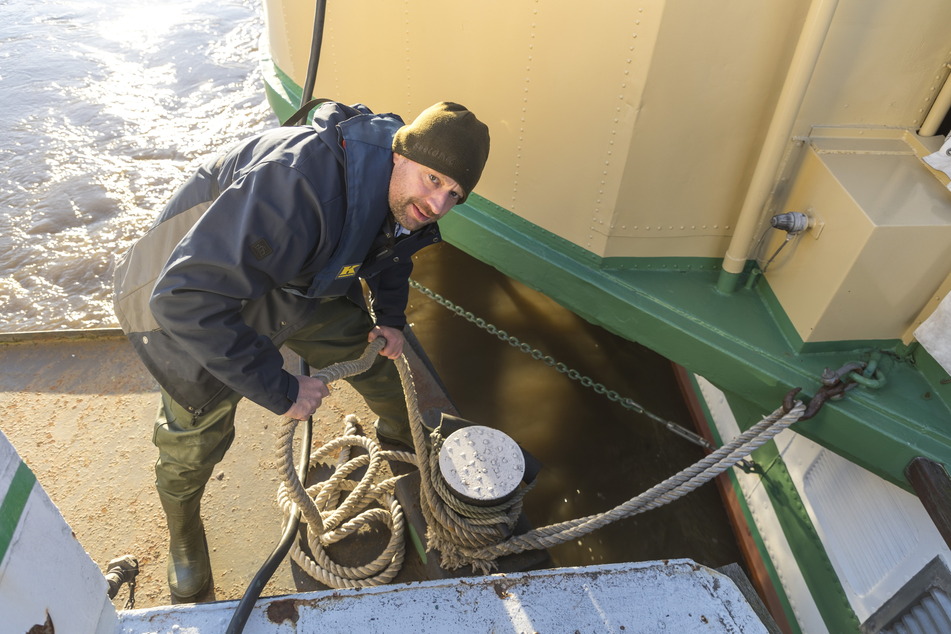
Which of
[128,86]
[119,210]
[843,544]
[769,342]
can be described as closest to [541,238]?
[769,342]

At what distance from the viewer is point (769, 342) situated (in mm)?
2646

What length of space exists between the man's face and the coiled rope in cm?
72

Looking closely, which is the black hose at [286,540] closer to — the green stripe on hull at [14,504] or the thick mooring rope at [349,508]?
the thick mooring rope at [349,508]

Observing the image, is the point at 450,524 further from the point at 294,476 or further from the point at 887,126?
the point at 887,126

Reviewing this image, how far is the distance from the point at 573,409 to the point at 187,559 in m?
2.58

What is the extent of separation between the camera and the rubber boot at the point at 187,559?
2705mm

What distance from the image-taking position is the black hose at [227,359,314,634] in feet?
5.02

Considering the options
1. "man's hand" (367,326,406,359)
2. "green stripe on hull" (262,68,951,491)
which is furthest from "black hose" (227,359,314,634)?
"green stripe on hull" (262,68,951,491)

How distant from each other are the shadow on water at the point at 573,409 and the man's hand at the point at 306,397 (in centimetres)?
193

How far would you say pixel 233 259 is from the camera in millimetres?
1716

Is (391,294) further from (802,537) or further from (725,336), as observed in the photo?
(802,537)

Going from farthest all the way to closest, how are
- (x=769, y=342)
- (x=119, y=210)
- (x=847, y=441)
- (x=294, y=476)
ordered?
(x=119, y=210) < (x=769, y=342) < (x=847, y=441) < (x=294, y=476)

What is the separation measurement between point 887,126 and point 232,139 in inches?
262

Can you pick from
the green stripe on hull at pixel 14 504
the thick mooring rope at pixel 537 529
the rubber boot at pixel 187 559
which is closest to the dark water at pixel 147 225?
the thick mooring rope at pixel 537 529
